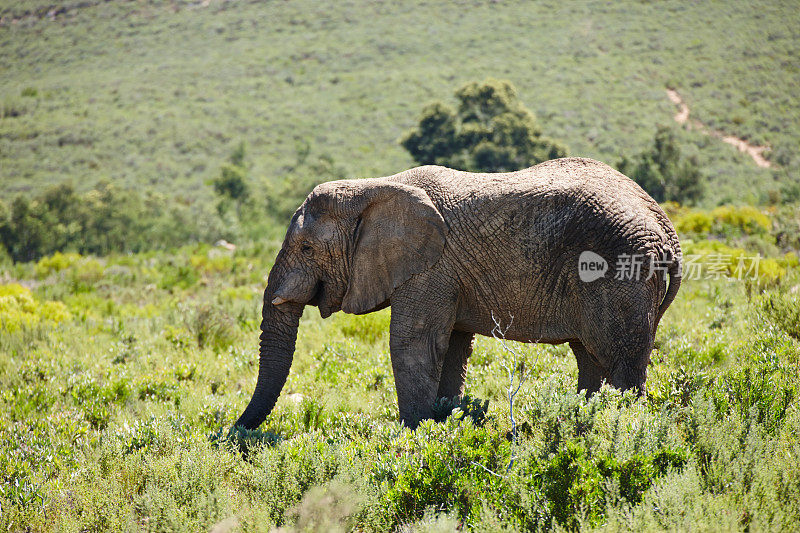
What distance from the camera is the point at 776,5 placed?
56.7 m

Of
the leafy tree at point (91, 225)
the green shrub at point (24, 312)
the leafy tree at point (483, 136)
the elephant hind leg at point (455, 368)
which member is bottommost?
the leafy tree at point (91, 225)

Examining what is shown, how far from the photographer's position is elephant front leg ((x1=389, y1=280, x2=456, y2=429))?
18.1 ft

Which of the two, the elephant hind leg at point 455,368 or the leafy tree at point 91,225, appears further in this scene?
the leafy tree at point 91,225

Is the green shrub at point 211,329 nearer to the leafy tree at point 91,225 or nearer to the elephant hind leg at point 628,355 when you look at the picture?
the elephant hind leg at point 628,355

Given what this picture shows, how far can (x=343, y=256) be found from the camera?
600 cm

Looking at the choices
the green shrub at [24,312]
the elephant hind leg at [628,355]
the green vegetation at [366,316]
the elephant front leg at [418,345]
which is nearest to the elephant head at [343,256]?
the elephant front leg at [418,345]

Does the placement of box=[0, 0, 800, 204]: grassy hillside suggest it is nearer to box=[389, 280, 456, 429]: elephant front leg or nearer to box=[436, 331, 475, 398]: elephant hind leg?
box=[436, 331, 475, 398]: elephant hind leg

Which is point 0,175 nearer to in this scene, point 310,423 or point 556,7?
point 310,423

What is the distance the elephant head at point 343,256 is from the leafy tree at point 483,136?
29852mm

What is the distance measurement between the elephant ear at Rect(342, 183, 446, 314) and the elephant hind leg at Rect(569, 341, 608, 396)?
5.48ft

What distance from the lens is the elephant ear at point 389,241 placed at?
18.2ft

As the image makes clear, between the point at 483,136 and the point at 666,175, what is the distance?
10046mm

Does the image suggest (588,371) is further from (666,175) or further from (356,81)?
(356,81)

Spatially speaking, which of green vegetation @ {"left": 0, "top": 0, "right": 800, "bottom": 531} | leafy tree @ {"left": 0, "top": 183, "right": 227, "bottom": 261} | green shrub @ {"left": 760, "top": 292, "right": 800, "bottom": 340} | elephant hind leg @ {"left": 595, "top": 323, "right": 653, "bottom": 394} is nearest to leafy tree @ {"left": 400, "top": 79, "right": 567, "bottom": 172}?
green vegetation @ {"left": 0, "top": 0, "right": 800, "bottom": 531}
